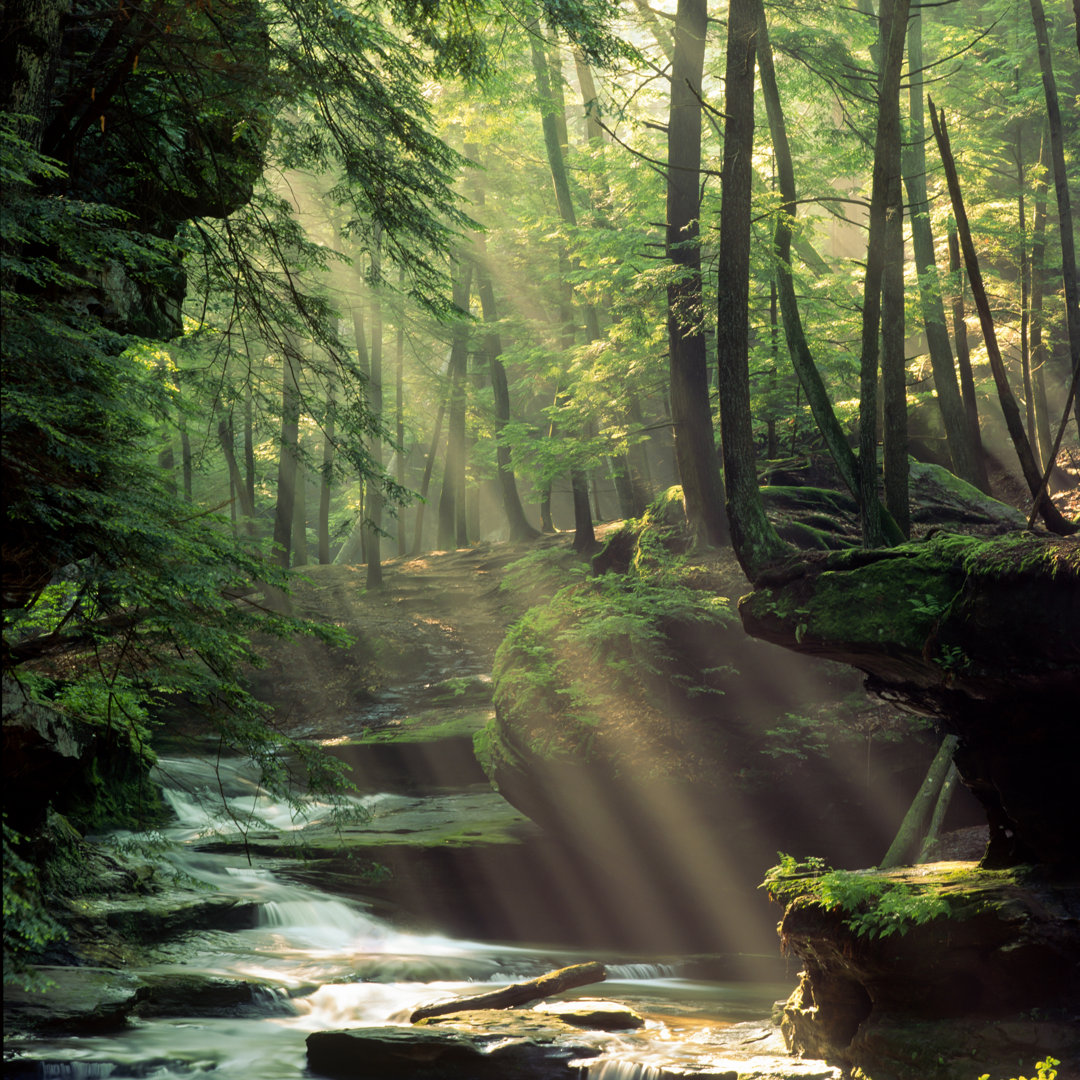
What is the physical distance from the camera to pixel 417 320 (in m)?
26.9

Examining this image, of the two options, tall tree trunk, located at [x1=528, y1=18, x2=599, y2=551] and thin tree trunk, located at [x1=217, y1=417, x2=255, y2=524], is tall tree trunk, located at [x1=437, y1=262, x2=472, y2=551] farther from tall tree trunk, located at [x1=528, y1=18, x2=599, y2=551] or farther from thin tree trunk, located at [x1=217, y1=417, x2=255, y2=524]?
thin tree trunk, located at [x1=217, y1=417, x2=255, y2=524]

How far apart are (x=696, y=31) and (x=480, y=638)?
564 inches

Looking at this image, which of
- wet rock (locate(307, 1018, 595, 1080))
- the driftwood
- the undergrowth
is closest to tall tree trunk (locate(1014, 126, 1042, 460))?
the undergrowth

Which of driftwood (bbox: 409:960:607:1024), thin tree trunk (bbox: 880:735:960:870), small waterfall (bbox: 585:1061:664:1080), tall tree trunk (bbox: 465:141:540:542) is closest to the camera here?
small waterfall (bbox: 585:1061:664:1080)

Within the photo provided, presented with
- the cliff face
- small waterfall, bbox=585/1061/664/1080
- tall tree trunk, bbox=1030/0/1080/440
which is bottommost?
small waterfall, bbox=585/1061/664/1080

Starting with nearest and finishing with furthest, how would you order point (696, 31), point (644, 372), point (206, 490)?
1. point (696, 31)
2. point (644, 372)
3. point (206, 490)

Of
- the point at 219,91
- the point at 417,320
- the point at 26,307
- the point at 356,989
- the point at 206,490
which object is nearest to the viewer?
the point at 26,307

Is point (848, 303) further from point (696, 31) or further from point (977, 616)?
point (977, 616)

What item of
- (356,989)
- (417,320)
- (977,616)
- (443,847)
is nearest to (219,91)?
(977,616)

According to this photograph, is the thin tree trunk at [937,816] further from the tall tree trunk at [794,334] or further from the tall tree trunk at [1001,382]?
the tall tree trunk at [1001,382]

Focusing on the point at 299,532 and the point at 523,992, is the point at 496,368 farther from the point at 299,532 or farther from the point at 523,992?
the point at 523,992

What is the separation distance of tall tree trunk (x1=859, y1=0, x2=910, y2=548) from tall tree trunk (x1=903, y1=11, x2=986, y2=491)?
617 centimetres

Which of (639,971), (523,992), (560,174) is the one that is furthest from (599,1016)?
(560,174)

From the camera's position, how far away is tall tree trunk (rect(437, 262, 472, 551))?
89.3 ft
